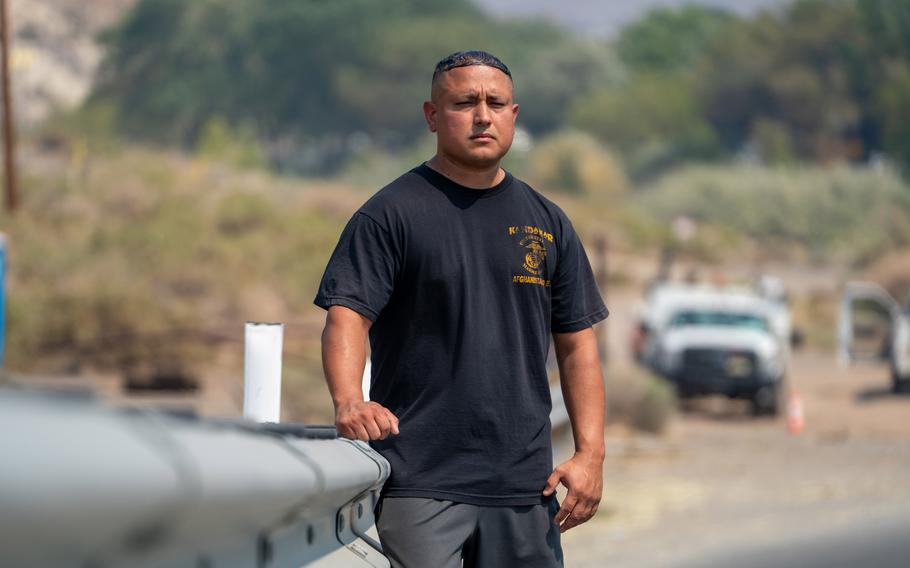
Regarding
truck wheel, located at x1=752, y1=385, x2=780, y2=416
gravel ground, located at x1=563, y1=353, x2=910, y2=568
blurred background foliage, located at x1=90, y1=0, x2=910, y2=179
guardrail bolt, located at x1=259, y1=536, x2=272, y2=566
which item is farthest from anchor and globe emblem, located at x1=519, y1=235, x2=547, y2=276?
blurred background foliage, located at x1=90, y1=0, x2=910, y2=179

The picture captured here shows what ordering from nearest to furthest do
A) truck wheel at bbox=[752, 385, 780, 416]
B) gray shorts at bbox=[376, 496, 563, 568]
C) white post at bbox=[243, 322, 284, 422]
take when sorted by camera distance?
gray shorts at bbox=[376, 496, 563, 568], white post at bbox=[243, 322, 284, 422], truck wheel at bbox=[752, 385, 780, 416]

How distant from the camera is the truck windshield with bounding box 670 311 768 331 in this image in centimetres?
2891

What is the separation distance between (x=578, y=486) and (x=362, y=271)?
0.72m

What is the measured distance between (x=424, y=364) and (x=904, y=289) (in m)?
55.6

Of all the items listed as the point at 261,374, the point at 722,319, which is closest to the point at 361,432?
the point at 261,374

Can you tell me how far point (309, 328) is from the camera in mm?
33000

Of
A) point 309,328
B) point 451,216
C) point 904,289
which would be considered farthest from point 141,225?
point 451,216

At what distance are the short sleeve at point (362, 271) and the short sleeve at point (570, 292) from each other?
0.43 m

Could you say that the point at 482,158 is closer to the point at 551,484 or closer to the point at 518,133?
the point at 551,484

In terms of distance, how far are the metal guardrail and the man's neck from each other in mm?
1590

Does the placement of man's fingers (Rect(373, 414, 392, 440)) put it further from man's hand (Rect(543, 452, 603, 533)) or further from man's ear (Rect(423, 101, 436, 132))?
man's ear (Rect(423, 101, 436, 132))

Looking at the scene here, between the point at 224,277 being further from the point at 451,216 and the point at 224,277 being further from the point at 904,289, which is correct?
the point at 451,216

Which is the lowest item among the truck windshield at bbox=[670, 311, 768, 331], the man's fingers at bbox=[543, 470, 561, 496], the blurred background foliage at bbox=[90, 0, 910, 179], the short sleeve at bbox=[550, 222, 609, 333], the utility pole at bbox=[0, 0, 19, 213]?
the truck windshield at bbox=[670, 311, 768, 331]

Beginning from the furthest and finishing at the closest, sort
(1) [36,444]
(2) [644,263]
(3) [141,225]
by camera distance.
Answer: (2) [644,263], (3) [141,225], (1) [36,444]
